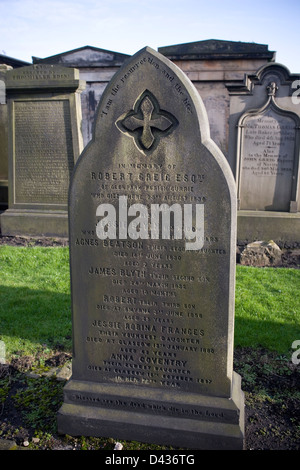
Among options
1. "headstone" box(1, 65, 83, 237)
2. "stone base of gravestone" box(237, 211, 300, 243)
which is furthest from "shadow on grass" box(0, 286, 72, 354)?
"stone base of gravestone" box(237, 211, 300, 243)

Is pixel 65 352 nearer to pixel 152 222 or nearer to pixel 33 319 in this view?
pixel 33 319

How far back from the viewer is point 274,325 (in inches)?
199

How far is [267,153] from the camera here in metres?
8.91

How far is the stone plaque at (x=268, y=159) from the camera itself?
8.73 metres

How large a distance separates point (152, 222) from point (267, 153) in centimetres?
655

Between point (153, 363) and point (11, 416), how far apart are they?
1.34m

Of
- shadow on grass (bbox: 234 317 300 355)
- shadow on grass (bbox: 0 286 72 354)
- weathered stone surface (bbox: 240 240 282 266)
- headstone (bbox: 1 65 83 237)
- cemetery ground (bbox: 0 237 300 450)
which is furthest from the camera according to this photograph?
headstone (bbox: 1 65 83 237)

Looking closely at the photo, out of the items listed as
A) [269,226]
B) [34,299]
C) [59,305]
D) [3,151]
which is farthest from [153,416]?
[3,151]

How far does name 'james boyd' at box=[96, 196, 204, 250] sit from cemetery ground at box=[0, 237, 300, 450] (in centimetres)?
161

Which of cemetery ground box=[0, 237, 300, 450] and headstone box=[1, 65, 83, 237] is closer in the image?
cemetery ground box=[0, 237, 300, 450]

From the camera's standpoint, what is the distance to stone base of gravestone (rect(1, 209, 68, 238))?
8953 millimetres

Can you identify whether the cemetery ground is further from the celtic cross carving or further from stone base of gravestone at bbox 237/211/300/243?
the celtic cross carving

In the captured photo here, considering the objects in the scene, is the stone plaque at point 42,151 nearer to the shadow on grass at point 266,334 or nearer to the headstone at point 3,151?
the headstone at point 3,151
